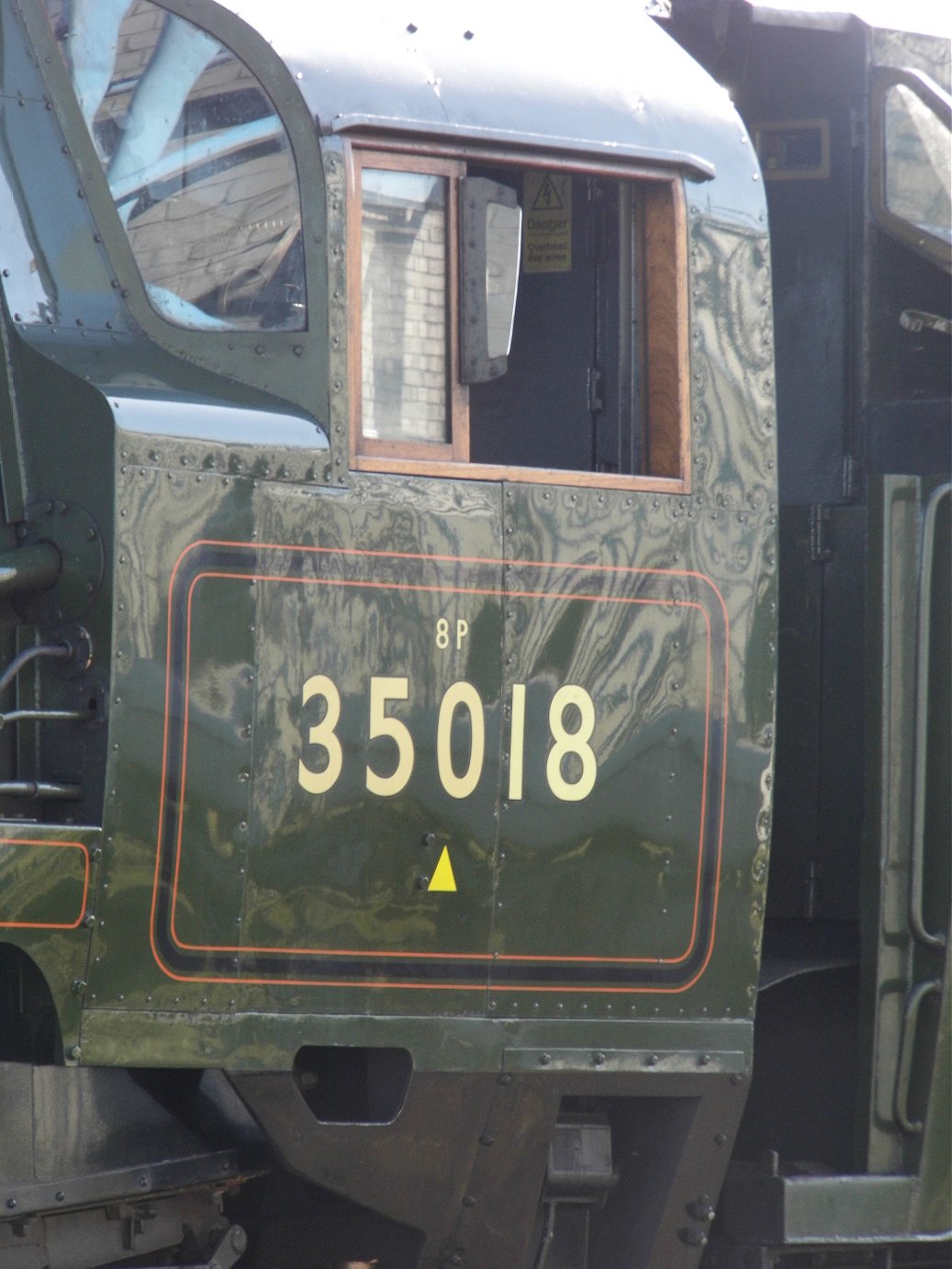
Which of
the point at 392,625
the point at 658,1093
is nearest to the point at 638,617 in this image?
the point at 392,625

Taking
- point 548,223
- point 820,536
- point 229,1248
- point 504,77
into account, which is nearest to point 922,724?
point 820,536

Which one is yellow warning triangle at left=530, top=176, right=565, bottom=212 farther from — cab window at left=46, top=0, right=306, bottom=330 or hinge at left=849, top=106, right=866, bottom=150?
hinge at left=849, top=106, right=866, bottom=150

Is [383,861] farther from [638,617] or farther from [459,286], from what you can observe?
[459,286]

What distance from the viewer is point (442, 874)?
464 cm

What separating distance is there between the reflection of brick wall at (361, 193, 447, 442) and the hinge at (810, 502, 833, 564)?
1581 millimetres

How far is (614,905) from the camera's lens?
16.0ft

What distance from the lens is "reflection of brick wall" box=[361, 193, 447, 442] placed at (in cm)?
466

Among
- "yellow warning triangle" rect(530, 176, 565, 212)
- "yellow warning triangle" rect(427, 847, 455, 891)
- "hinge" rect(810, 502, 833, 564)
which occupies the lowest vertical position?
"yellow warning triangle" rect(427, 847, 455, 891)

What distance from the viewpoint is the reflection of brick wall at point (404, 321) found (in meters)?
4.66

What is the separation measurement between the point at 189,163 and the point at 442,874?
1705 millimetres

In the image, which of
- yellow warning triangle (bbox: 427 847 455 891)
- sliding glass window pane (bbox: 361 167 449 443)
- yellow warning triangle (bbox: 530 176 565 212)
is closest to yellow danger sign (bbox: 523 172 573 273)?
yellow warning triangle (bbox: 530 176 565 212)

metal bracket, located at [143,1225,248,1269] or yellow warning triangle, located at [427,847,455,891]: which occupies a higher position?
yellow warning triangle, located at [427,847,455,891]

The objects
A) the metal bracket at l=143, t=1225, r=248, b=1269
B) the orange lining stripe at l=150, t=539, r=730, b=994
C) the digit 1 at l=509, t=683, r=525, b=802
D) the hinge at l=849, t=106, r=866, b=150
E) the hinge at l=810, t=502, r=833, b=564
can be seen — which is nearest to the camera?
the orange lining stripe at l=150, t=539, r=730, b=994

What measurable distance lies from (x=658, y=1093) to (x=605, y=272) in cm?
205
